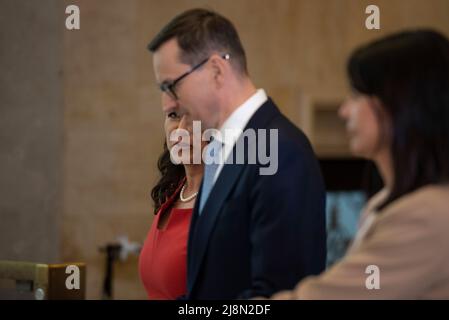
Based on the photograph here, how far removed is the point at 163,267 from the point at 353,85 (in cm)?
87

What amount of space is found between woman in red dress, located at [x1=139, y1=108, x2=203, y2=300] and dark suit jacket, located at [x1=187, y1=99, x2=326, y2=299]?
11.3 inches

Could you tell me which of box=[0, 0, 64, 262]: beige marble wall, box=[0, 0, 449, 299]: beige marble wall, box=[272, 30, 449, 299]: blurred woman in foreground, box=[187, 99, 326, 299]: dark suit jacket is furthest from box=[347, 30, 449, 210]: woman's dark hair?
box=[0, 0, 449, 299]: beige marble wall

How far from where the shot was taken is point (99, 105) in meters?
5.89

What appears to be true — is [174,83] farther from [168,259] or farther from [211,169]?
[168,259]

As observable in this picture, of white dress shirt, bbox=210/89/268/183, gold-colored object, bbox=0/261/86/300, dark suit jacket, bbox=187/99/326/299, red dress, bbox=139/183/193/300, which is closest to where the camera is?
dark suit jacket, bbox=187/99/326/299

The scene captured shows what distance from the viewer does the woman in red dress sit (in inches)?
84.4

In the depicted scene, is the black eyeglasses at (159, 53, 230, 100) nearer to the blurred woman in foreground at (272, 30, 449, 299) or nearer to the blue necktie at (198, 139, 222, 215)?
the blue necktie at (198, 139, 222, 215)

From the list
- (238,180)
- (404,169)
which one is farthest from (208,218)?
(404,169)

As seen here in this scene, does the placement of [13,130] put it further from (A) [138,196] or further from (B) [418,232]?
(B) [418,232]

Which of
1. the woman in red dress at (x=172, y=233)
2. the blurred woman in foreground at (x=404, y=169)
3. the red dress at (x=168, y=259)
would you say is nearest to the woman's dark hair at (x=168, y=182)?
the woman in red dress at (x=172, y=233)

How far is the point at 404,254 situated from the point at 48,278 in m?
1.16

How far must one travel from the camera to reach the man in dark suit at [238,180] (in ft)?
5.67

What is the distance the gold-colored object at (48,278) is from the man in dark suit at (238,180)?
1.86 ft

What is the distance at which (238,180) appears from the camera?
5.88 feet
